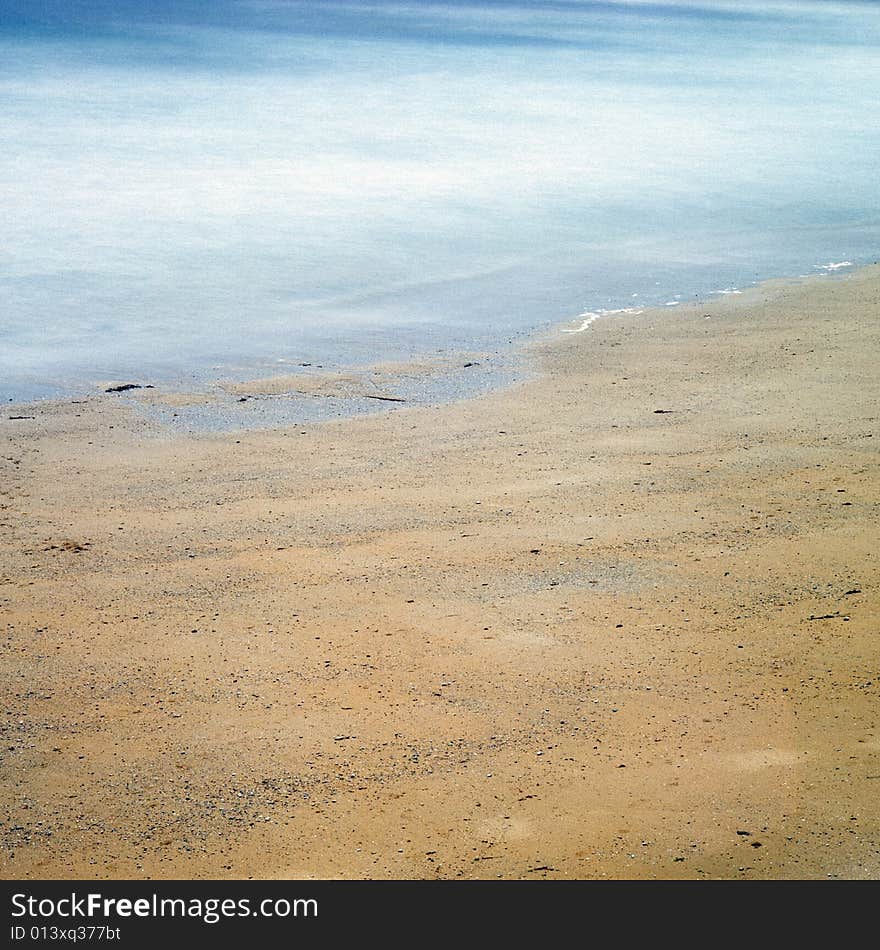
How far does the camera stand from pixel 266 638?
409 centimetres

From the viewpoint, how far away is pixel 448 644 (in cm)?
402

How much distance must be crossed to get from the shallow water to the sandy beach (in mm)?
2090

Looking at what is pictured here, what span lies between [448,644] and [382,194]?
32.2 ft

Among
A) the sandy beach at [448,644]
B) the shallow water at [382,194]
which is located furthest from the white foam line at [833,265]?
the sandy beach at [448,644]

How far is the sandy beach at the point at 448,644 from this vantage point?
3088mm

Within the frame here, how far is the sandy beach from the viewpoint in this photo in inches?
122

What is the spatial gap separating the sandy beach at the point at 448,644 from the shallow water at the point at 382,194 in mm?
2090

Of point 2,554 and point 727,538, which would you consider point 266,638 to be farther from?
point 727,538

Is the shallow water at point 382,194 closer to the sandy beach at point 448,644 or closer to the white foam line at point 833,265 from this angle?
the white foam line at point 833,265

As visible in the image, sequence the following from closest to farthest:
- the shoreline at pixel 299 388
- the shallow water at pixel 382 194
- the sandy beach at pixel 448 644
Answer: the sandy beach at pixel 448 644, the shoreline at pixel 299 388, the shallow water at pixel 382 194

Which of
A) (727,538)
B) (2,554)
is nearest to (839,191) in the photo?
(727,538)

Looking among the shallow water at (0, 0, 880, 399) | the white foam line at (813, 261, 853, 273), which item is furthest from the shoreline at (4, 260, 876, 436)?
the white foam line at (813, 261, 853, 273)

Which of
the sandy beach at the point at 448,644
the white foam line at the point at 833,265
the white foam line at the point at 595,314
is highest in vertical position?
the white foam line at the point at 833,265
